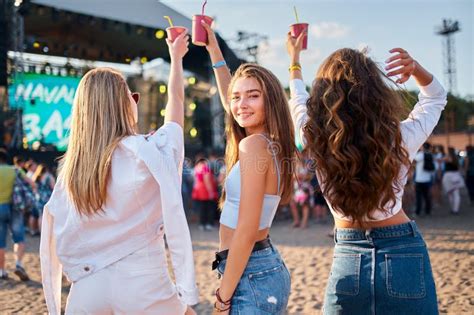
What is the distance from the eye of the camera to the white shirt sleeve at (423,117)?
184 centimetres

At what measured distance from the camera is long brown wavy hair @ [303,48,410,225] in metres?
1.73

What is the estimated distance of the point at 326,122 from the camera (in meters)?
1.79

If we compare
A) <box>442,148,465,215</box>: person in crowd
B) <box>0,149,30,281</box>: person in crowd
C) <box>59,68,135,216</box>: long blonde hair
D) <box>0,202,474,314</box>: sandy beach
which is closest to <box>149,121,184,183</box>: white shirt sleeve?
<box>59,68,135,216</box>: long blonde hair

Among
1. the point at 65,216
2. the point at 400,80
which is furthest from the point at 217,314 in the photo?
the point at 400,80

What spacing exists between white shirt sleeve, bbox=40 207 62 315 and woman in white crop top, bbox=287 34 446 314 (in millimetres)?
1165

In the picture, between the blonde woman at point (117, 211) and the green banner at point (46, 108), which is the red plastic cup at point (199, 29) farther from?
the green banner at point (46, 108)

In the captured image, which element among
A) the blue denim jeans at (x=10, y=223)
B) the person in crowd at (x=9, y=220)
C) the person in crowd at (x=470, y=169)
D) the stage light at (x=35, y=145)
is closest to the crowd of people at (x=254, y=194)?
the person in crowd at (x=9, y=220)

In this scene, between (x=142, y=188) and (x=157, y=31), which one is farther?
(x=157, y=31)

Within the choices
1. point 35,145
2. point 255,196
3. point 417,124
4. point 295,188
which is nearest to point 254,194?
point 255,196

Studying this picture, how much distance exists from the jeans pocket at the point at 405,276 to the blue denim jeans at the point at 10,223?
18.8 ft

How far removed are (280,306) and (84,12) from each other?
43.2 ft

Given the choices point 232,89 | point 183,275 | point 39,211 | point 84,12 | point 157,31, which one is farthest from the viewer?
point 157,31

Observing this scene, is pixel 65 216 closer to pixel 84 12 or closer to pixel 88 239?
pixel 88 239

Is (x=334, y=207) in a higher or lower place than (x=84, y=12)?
lower
